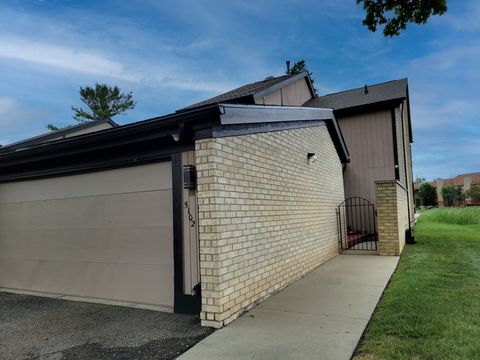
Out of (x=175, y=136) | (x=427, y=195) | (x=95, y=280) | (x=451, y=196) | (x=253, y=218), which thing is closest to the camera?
(x=175, y=136)

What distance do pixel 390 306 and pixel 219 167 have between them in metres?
2.94

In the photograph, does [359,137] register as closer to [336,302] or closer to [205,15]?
[205,15]

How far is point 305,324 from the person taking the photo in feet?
13.1

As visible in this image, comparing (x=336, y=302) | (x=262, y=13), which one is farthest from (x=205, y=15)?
(x=336, y=302)

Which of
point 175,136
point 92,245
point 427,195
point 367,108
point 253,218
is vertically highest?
point 367,108

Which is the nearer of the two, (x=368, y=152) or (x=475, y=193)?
(x=368, y=152)

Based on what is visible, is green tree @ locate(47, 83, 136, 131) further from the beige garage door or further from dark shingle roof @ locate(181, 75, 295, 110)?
the beige garage door

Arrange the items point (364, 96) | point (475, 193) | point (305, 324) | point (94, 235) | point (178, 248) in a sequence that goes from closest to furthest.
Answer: point (305, 324) < point (178, 248) < point (94, 235) < point (364, 96) < point (475, 193)

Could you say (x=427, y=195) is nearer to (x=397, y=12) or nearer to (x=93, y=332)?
(x=397, y=12)

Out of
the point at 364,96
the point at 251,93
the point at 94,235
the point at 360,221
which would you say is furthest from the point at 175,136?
the point at 364,96

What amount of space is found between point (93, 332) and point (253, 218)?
2.48m

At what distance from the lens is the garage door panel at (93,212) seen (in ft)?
16.8

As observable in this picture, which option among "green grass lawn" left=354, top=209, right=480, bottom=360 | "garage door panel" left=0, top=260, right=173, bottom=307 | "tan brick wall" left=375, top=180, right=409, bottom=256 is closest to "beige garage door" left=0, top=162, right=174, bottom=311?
"garage door panel" left=0, top=260, right=173, bottom=307

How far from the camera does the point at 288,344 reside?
3.41 m
